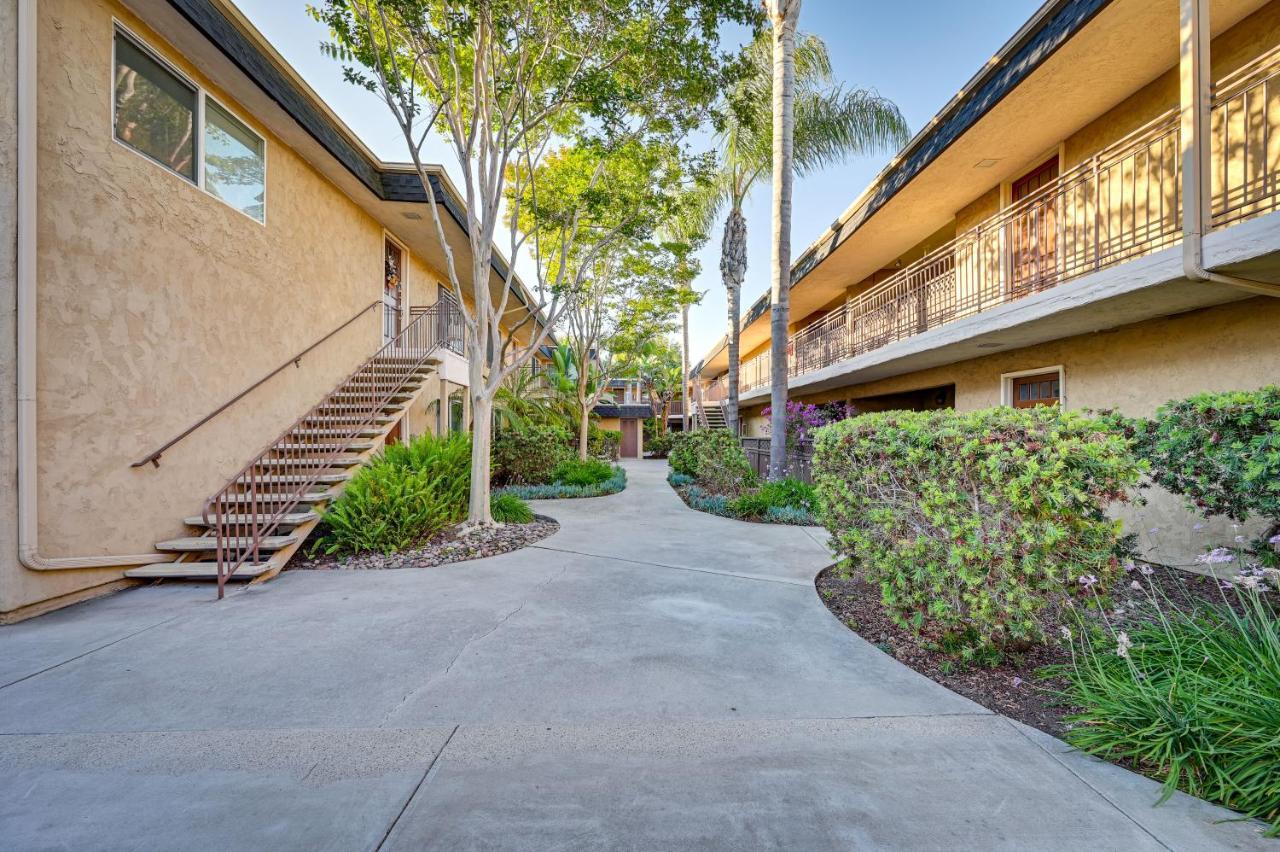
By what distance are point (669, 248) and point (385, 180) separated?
7160 mm

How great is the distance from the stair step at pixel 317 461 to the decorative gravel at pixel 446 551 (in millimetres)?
1289

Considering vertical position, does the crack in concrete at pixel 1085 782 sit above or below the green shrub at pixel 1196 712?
below

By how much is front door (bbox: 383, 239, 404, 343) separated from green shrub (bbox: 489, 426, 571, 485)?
3.29m

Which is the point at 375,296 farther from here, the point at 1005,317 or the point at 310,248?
the point at 1005,317

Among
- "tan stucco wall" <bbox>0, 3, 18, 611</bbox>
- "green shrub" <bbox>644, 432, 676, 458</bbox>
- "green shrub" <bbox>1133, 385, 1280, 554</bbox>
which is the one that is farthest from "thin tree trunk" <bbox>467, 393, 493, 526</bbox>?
"green shrub" <bbox>644, 432, 676, 458</bbox>

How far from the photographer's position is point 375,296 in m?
9.90

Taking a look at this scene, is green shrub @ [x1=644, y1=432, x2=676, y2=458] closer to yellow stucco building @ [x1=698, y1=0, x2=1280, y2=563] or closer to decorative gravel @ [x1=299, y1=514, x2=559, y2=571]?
yellow stucco building @ [x1=698, y1=0, x2=1280, y2=563]

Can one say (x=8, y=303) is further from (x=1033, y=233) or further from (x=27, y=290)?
(x=1033, y=233)

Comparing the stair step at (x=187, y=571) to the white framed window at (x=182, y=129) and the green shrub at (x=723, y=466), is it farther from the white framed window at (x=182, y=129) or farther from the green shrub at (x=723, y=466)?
the green shrub at (x=723, y=466)

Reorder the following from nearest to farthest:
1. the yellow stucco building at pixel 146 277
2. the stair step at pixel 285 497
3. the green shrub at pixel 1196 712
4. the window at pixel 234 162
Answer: the green shrub at pixel 1196 712, the yellow stucco building at pixel 146 277, the stair step at pixel 285 497, the window at pixel 234 162

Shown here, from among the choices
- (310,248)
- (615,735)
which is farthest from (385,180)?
(615,735)

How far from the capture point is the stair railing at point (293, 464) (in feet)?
16.4

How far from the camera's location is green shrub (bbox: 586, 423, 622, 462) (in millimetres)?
19578

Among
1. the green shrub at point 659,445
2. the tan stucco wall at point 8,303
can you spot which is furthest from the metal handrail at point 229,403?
the green shrub at point 659,445
